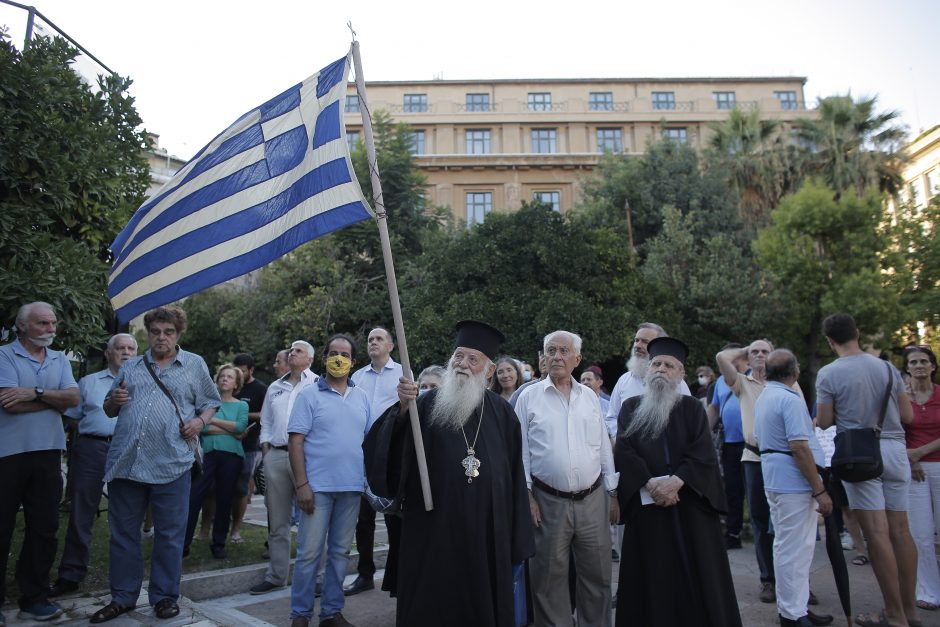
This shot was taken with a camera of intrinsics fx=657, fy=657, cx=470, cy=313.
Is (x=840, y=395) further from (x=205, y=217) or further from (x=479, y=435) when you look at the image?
(x=205, y=217)

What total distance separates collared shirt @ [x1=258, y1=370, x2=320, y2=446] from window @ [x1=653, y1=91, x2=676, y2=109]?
44586mm

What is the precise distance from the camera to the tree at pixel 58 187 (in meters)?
5.45

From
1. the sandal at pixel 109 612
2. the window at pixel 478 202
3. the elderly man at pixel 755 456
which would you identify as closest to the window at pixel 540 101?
the window at pixel 478 202

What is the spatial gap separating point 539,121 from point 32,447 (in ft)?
144

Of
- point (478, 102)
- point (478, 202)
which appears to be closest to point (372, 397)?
point (478, 202)

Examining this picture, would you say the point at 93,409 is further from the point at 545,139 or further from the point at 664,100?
the point at 664,100

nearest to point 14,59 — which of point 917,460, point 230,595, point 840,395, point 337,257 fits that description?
point 230,595

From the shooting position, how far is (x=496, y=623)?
3887mm

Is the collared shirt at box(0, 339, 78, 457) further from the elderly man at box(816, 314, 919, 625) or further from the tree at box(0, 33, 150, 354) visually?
the elderly man at box(816, 314, 919, 625)

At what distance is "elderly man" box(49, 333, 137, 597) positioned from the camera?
5398 mm

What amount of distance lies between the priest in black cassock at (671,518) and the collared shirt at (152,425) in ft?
11.0

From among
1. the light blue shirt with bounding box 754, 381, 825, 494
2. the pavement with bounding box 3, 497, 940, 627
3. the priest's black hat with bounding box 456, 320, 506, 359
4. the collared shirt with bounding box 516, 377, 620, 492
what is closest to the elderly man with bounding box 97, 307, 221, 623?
the pavement with bounding box 3, 497, 940, 627

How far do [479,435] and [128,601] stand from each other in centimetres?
299

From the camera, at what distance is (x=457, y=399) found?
14.0ft
